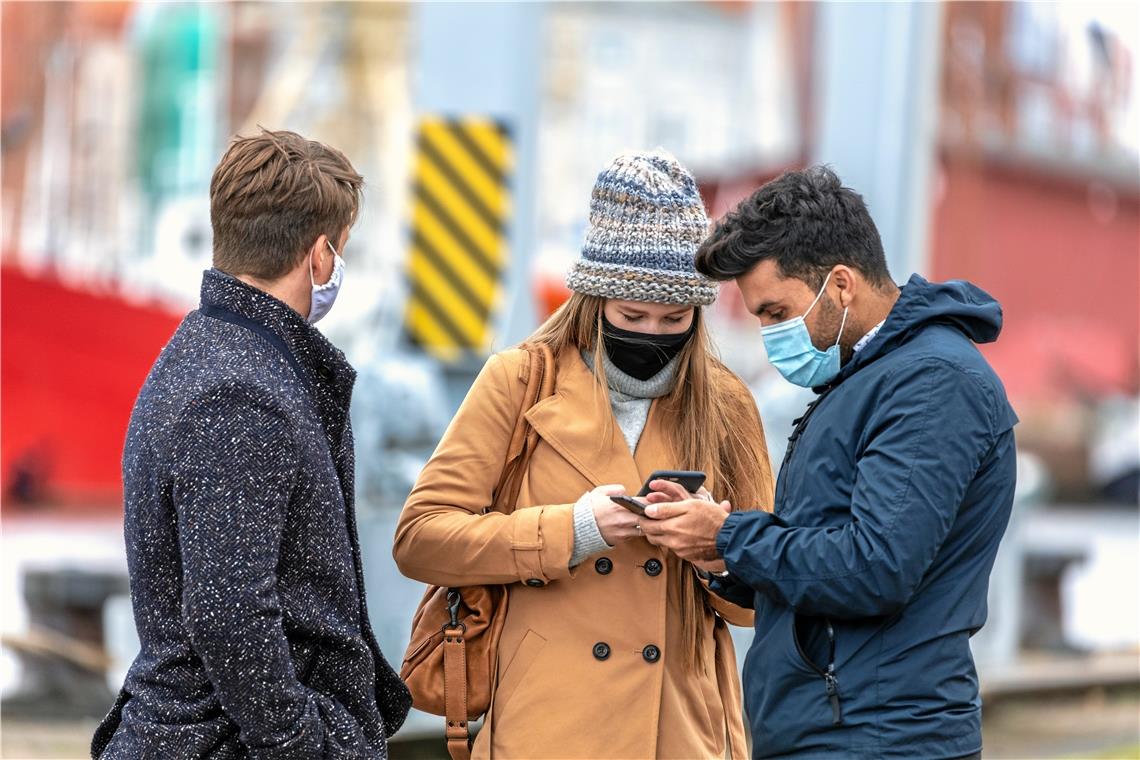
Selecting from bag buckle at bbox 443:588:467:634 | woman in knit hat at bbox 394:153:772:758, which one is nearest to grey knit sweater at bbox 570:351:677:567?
woman in knit hat at bbox 394:153:772:758

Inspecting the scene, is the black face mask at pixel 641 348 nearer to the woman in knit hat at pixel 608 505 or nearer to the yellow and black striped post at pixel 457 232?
the woman in knit hat at pixel 608 505

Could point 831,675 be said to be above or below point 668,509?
below

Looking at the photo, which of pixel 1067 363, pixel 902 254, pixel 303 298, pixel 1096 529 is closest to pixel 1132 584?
pixel 1096 529

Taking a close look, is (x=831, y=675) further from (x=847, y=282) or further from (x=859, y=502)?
(x=847, y=282)

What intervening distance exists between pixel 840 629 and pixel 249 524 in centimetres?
101

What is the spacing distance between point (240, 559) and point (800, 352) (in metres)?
1.07

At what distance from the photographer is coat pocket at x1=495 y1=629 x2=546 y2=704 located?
290 centimetres

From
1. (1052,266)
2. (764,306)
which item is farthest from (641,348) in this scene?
(1052,266)

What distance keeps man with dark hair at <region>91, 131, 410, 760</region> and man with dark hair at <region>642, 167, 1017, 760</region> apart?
2.10ft

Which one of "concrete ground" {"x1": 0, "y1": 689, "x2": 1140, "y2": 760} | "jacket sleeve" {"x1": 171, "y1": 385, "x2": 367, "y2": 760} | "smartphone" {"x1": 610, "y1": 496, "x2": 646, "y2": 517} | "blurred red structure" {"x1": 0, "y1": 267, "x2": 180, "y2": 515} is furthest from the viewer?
"blurred red structure" {"x1": 0, "y1": 267, "x2": 180, "y2": 515}

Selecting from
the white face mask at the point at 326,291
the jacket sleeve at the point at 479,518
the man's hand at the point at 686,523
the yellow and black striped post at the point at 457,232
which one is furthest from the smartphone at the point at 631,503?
the yellow and black striped post at the point at 457,232

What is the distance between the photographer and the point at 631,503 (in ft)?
9.05

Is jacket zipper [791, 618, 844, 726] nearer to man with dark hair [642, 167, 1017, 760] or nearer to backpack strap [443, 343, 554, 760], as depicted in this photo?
man with dark hair [642, 167, 1017, 760]

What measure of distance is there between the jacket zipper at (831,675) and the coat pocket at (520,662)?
1.85ft
